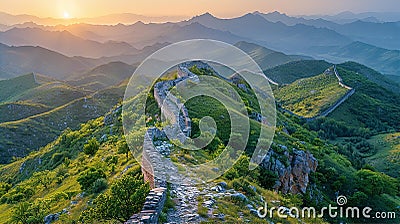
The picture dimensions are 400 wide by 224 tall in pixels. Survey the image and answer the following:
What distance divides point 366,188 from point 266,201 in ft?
58.4

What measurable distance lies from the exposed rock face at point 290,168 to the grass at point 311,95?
57.8 meters

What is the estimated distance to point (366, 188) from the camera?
30.8m

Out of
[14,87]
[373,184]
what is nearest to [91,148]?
[373,184]

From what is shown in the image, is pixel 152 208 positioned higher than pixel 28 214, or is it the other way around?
pixel 152 208

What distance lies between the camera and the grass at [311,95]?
8894 centimetres

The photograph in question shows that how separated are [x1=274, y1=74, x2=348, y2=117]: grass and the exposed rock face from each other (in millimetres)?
57818

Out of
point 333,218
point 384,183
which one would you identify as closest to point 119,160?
point 333,218

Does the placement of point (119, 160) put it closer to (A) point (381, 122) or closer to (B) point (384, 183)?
(B) point (384, 183)

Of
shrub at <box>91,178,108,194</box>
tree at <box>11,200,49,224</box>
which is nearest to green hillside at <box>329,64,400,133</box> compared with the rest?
shrub at <box>91,178,108,194</box>

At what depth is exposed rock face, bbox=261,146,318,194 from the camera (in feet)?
80.0

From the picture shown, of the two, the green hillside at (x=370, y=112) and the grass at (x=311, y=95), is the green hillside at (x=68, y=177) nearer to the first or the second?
the grass at (x=311, y=95)

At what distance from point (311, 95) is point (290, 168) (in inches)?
3111

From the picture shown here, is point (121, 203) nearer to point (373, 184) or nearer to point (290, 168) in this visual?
point (290, 168)

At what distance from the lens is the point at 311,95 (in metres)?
101
